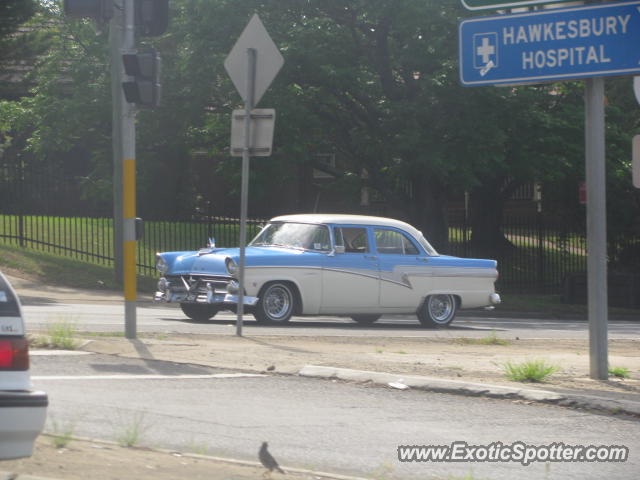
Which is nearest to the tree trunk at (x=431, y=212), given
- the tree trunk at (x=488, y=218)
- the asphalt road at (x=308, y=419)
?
the tree trunk at (x=488, y=218)

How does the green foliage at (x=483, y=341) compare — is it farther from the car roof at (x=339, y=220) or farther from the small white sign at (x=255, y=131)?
the small white sign at (x=255, y=131)

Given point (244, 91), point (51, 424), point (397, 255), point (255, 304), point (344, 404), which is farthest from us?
point (397, 255)

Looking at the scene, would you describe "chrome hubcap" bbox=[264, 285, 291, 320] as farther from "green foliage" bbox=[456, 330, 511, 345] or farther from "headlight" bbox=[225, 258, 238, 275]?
"green foliage" bbox=[456, 330, 511, 345]

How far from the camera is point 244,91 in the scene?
12641 millimetres

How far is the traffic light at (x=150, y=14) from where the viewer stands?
1108cm

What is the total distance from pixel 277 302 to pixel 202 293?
3.56 feet

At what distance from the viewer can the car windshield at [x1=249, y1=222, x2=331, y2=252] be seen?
624 inches

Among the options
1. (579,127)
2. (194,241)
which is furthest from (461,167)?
(194,241)

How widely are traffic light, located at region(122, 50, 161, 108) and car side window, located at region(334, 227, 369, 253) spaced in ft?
18.4

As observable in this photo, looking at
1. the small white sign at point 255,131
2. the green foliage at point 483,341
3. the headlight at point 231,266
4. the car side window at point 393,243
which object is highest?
the small white sign at point 255,131

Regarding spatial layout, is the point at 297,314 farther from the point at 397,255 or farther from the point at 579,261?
the point at 579,261

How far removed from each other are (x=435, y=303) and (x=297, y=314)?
8.81 ft

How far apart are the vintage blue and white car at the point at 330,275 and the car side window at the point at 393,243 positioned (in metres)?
0.02

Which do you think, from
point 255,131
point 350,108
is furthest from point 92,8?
point 350,108
